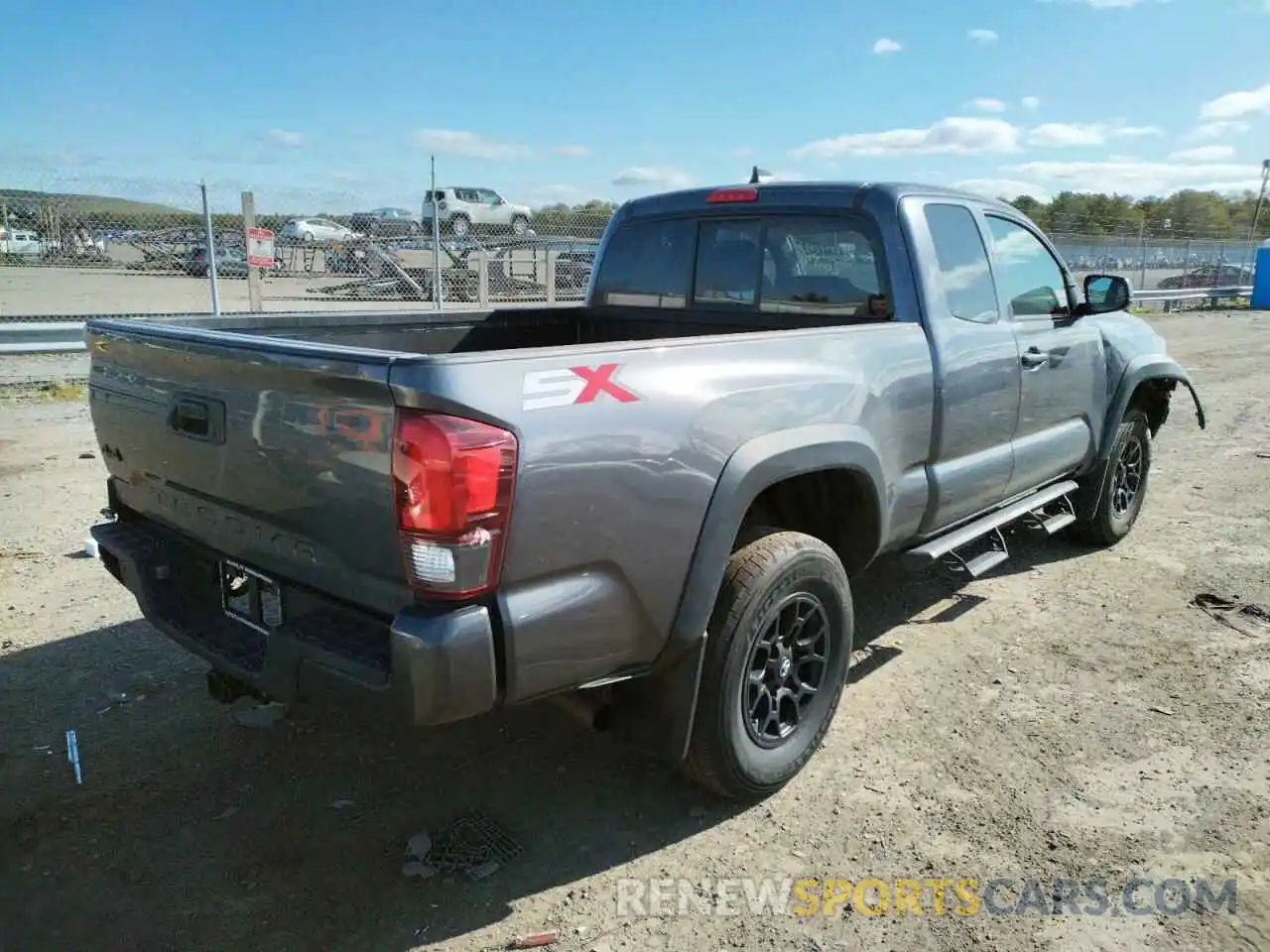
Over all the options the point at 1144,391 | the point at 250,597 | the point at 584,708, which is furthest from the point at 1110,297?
the point at 250,597

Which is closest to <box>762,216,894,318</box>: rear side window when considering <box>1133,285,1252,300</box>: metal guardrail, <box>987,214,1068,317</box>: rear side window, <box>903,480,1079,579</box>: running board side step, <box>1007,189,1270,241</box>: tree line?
<box>987,214,1068,317</box>: rear side window

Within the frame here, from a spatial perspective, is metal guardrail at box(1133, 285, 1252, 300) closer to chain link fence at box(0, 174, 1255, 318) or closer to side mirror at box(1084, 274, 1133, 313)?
chain link fence at box(0, 174, 1255, 318)

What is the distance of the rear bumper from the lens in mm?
2191

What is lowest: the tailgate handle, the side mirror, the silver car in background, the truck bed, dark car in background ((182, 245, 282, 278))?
the tailgate handle

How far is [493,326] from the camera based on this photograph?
4.67 metres

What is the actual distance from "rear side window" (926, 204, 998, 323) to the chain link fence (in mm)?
5138

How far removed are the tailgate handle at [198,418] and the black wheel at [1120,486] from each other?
4.72 meters

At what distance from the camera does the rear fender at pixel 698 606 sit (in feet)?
8.80

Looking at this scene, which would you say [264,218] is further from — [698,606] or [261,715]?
[698,606]

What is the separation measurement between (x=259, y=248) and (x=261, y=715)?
8.29 metres

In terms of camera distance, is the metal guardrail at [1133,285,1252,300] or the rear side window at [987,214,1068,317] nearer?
the rear side window at [987,214,1068,317]

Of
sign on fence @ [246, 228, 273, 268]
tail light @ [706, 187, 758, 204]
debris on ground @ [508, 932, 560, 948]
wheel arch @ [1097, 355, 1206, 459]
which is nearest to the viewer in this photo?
debris on ground @ [508, 932, 560, 948]

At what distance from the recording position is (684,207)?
4.40 meters

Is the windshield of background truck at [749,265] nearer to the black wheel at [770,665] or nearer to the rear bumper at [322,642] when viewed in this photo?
the black wheel at [770,665]
